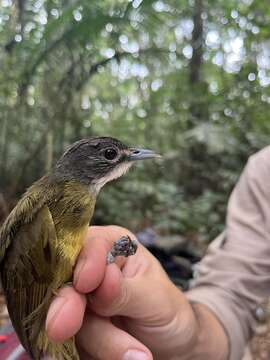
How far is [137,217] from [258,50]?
2932 mm

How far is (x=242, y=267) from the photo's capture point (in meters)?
1.97

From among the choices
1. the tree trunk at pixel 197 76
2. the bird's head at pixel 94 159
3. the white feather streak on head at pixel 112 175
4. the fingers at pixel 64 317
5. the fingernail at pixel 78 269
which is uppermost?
the tree trunk at pixel 197 76

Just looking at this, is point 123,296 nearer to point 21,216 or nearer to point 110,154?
point 21,216

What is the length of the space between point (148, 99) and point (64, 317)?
6742mm

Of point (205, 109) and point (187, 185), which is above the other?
point (205, 109)

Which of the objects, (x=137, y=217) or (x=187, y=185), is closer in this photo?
(x=137, y=217)

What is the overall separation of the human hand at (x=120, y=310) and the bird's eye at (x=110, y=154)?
0.25m

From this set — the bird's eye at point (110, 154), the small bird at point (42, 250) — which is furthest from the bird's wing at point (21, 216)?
the bird's eye at point (110, 154)

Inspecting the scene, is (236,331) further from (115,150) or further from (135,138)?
(135,138)

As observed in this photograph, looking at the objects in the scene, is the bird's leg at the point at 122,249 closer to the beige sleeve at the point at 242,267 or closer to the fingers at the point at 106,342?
the fingers at the point at 106,342

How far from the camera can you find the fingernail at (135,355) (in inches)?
45.6

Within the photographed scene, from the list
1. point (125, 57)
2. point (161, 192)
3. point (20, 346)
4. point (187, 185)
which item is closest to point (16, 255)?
point (20, 346)

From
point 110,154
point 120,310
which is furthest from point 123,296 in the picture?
point 110,154

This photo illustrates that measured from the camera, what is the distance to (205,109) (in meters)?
6.22
